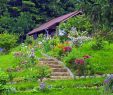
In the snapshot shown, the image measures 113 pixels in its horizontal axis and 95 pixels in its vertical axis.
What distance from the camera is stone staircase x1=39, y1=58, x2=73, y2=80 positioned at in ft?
75.7

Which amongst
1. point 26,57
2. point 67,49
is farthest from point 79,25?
point 26,57

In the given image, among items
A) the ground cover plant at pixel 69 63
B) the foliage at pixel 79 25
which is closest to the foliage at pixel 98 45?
the ground cover plant at pixel 69 63

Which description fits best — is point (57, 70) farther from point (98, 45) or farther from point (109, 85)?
point (109, 85)

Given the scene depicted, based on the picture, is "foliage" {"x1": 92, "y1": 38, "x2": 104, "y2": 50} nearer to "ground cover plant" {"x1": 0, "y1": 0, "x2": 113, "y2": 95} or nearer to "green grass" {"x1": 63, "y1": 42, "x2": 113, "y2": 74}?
"ground cover plant" {"x1": 0, "y1": 0, "x2": 113, "y2": 95}

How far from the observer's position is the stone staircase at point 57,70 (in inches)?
909

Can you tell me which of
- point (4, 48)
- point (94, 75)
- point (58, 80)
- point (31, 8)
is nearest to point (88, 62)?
point (94, 75)

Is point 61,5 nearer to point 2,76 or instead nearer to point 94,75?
point 94,75

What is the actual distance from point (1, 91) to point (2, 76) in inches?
25.8

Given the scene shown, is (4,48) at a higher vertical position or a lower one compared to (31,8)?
lower

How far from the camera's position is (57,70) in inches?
962

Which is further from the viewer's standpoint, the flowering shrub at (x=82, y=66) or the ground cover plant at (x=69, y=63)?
the flowering shrub at (x=82, y=66)

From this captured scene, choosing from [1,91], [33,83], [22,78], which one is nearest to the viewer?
[1,91]

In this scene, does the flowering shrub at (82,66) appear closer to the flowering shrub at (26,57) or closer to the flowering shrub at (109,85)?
the flowering shrub at (26,57)

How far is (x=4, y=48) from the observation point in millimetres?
39531
